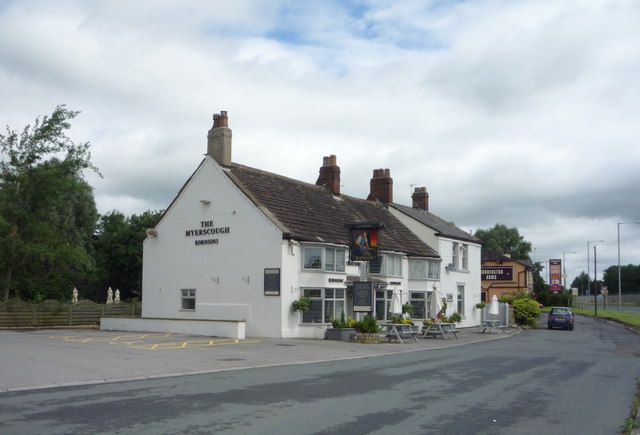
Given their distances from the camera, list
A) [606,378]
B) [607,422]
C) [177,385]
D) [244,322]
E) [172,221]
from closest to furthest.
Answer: [607,422] → [177,385] → [606,378] → [244,322] → [172,221]

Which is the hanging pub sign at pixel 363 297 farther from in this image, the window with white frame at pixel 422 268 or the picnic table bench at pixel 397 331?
the window with white frame at pixel 422 268

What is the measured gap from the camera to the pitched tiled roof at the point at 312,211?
3080cm

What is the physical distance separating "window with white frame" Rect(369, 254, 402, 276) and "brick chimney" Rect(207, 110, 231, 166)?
957 centimetres

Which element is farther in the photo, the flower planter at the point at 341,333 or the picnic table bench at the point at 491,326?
the picnic table bench at the point at 491,326

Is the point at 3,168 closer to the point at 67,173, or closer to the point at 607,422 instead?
the point at 67,173

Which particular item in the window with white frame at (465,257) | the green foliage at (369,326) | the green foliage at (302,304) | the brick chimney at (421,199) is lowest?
the green foliage at (369,326)

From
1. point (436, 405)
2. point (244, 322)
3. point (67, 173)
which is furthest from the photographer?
point (67, 173)

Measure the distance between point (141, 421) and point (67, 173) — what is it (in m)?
30.7

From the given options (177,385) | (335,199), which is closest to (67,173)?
(335,199)

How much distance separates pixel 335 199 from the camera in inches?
1528

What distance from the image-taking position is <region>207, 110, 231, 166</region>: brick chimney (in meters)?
32.0

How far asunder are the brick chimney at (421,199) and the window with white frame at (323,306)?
2016 cm

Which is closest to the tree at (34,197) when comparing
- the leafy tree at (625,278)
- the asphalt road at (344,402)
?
the asphalt road at (344,402)

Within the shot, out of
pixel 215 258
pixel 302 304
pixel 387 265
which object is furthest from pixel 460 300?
pixel 215 258
